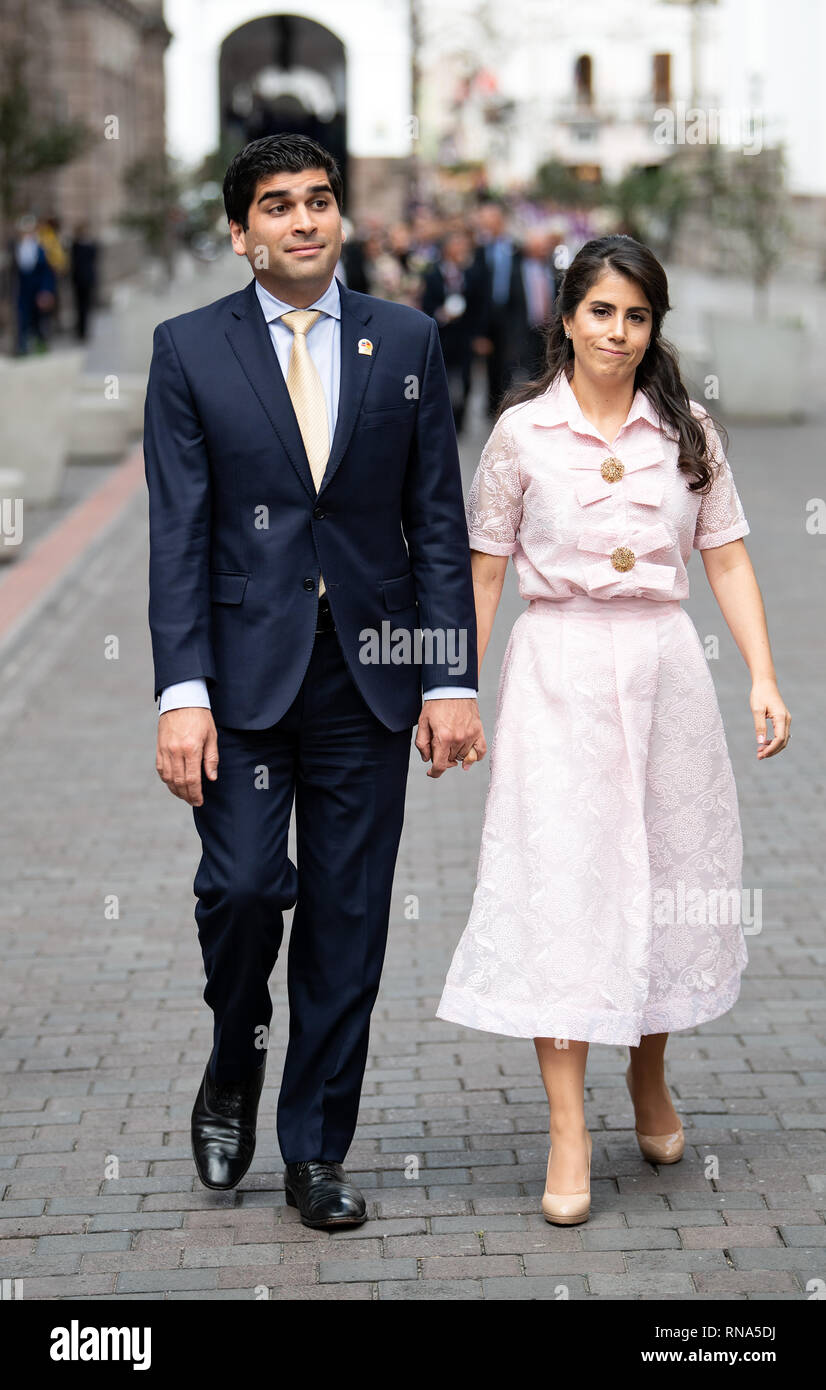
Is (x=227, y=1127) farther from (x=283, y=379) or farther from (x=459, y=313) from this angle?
(x=459, y=313)

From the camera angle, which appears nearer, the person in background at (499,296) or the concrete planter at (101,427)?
the person in background at (499,296)

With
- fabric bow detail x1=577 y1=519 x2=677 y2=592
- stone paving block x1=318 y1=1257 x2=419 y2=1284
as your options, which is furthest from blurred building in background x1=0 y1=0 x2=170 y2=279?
stone paving block x1=318 y1=1257 x2=419 y2=1284

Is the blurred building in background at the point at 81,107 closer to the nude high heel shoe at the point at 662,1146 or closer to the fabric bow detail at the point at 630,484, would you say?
the fabric bow detail at the point at 630,484

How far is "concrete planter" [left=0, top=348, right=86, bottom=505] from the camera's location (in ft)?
48.7

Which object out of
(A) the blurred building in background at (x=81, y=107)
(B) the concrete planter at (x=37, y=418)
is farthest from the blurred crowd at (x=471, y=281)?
(B) the concrete planter at (x=37, y=418)

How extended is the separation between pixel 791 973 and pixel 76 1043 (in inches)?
77.0

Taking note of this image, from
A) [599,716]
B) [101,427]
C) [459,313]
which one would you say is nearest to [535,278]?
[459,313]

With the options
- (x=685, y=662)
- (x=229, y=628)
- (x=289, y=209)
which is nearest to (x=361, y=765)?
(x=229, y=628)

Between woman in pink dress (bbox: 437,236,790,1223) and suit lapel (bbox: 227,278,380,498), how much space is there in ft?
1.22

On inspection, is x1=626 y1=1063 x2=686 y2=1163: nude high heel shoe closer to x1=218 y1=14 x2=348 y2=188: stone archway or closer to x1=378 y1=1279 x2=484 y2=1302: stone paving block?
x1=378 y1=1279 x2=484 y2=1302: stone paving block

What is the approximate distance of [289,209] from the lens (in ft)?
12.0

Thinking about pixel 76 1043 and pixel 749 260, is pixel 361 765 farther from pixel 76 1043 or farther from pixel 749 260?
pixel 749 260

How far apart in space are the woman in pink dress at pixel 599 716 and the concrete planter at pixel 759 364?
15822mm

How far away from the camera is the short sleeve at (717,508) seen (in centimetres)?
398
